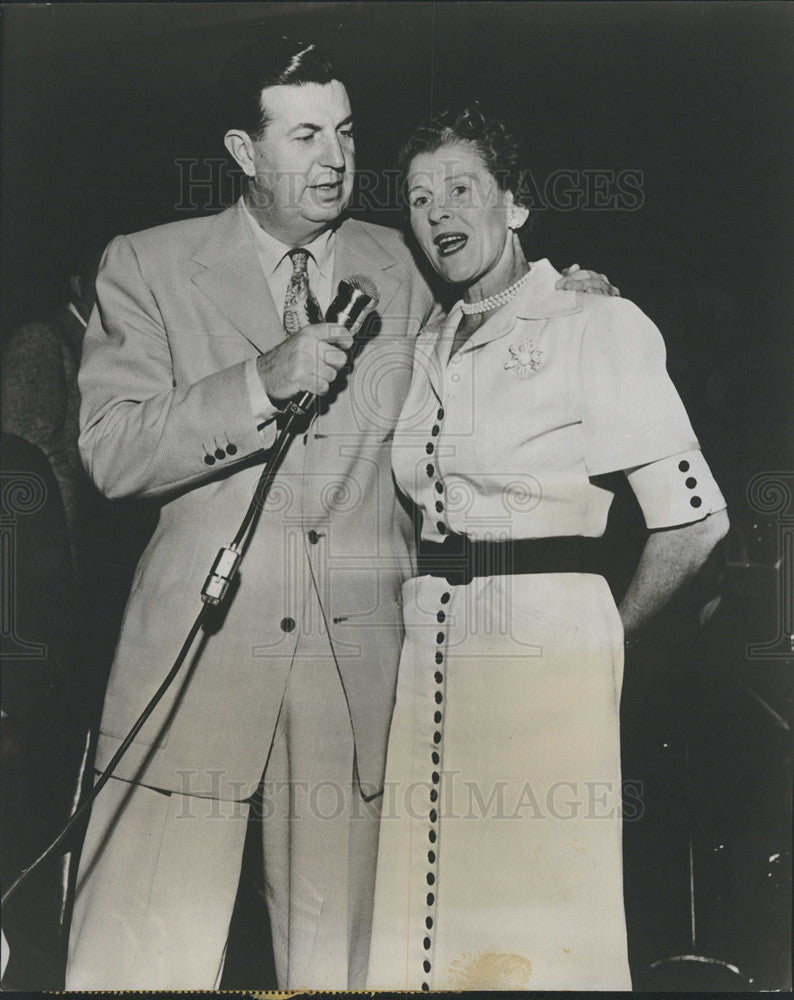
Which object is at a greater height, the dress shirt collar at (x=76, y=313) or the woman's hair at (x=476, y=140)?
the woman's hair at (x=476, y=140)

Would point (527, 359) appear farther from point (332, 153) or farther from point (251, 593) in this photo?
point (251, 593)

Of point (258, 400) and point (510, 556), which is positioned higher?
point (258, 400)

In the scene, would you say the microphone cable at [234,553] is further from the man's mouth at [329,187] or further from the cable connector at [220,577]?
the man's mouth at [329,187]


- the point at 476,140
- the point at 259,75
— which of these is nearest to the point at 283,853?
the point at 476,140

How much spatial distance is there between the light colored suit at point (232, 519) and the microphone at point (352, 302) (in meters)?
0.04

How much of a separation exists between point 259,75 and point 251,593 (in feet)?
A: 4.28

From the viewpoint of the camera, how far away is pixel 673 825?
233 cm

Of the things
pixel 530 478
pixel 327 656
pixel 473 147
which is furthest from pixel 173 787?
pixel 473 147

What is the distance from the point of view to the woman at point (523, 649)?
2.28 metres

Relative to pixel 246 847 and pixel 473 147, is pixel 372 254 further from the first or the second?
pixel 246 847

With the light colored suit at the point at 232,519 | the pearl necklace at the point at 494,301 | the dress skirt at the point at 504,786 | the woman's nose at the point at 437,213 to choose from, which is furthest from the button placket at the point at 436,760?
the woman's nose at the point at 437,213

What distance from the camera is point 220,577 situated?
225 centimetres

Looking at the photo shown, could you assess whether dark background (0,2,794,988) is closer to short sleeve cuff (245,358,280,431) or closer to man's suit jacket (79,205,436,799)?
man's suit jacket (79,205,436,799)

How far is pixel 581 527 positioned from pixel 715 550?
13.9 inches
